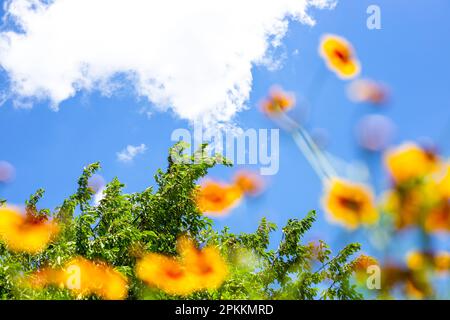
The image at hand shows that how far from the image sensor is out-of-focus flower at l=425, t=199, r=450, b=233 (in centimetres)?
97

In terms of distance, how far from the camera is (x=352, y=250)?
19.1 ft

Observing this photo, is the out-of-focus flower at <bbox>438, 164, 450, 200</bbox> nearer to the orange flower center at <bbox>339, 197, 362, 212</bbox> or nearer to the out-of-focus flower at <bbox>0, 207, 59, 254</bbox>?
the orange flower center at <bbox>339, 197, 362, 212</bbox>

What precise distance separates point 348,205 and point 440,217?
20 cm

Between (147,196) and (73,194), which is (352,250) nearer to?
(147,196)

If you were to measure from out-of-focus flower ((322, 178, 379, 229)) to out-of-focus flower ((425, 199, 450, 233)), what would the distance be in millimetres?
111

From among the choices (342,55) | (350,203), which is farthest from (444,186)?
(342,55)

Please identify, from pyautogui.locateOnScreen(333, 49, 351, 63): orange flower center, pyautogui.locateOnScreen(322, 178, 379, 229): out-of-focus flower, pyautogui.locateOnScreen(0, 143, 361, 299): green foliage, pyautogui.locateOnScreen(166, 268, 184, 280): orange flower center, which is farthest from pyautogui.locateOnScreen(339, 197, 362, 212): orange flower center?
pyautogui.locateOnScreen(0, 143, 361, 299): green foliage

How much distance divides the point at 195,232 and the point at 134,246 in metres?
1.77

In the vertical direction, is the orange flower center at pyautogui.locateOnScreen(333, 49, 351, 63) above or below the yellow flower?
above

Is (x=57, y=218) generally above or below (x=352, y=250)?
above
